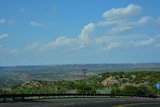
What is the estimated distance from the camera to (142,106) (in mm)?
41469

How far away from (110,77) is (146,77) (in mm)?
14078

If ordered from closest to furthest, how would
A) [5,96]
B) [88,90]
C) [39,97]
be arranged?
[5,96] → [39,97] → [88,90]

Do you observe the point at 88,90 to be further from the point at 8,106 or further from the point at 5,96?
the point at 8,106

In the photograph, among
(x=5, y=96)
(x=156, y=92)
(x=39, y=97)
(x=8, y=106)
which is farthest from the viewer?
(x=156, y=92)

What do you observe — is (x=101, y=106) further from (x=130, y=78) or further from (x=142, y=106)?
(x=130, y=78)

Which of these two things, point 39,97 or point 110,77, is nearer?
point 39,97

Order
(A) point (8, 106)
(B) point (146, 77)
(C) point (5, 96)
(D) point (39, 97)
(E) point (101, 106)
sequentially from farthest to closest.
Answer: (B) point (146, 77) < (D) point (39, 97) < (C) point (5, 96) < (E) point (101, 106) < (A) point (8, 106)

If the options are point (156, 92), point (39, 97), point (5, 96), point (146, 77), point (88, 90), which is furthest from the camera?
point (146, 77)

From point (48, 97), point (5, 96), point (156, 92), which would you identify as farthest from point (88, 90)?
point (5, 96)

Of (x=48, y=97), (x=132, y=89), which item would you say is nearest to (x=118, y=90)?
(x=132, y=89)

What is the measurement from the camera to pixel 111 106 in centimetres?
3962

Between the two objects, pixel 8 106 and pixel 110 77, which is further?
pixel 110 77

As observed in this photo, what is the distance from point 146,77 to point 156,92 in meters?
63.8

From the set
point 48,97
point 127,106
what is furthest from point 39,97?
point 127,106
